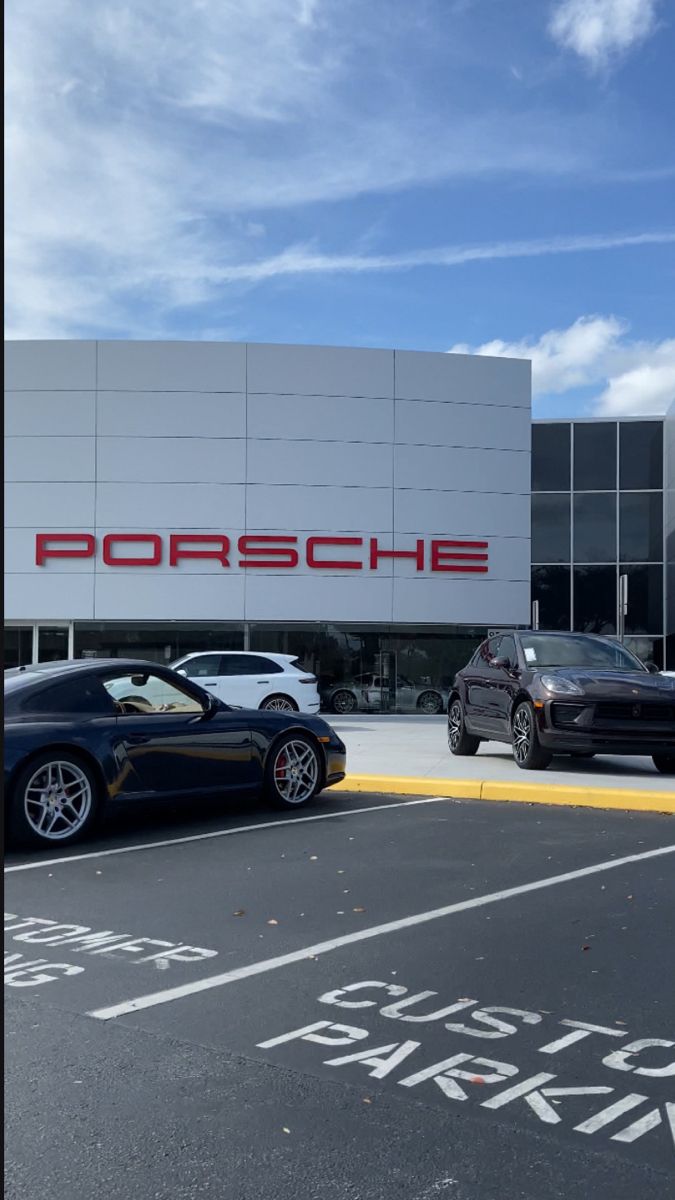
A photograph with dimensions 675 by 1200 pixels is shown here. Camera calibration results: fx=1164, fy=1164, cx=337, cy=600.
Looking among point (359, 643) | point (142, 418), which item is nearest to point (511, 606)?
point (359, 643)

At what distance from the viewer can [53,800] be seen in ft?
27.0

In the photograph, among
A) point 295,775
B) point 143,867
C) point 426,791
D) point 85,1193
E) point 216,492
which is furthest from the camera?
point 216,492

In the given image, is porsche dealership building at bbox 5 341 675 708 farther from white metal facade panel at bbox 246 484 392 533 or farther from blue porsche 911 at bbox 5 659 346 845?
blue porsche 911 at bbox 5 659 346 845

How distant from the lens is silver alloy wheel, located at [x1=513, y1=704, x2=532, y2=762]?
12484mm

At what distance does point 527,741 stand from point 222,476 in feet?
54.5

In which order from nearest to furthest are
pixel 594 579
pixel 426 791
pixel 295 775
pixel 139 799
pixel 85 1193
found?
pixel 85 1193 → pixel 139 799 → pixel 295 775 → pixel 426 791 → pixel 594 579

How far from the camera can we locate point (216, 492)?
91.0ft

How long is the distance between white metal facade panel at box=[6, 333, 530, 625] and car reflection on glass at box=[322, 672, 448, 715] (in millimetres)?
1568

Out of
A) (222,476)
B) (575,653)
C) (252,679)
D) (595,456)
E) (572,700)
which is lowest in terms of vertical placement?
(252,679)

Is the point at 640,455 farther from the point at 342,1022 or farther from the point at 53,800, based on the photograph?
the point at 342,1022

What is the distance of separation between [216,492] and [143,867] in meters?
20.7

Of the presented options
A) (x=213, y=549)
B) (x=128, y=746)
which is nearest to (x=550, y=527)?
(x=213, y=549)

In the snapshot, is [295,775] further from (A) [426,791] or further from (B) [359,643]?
(B) [359,643]

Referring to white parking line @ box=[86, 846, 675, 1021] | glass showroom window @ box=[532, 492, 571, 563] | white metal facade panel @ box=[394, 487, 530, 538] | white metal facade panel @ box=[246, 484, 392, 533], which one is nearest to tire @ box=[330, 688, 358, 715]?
white metal facade panel @ box=[246, 484, 392, 533]
